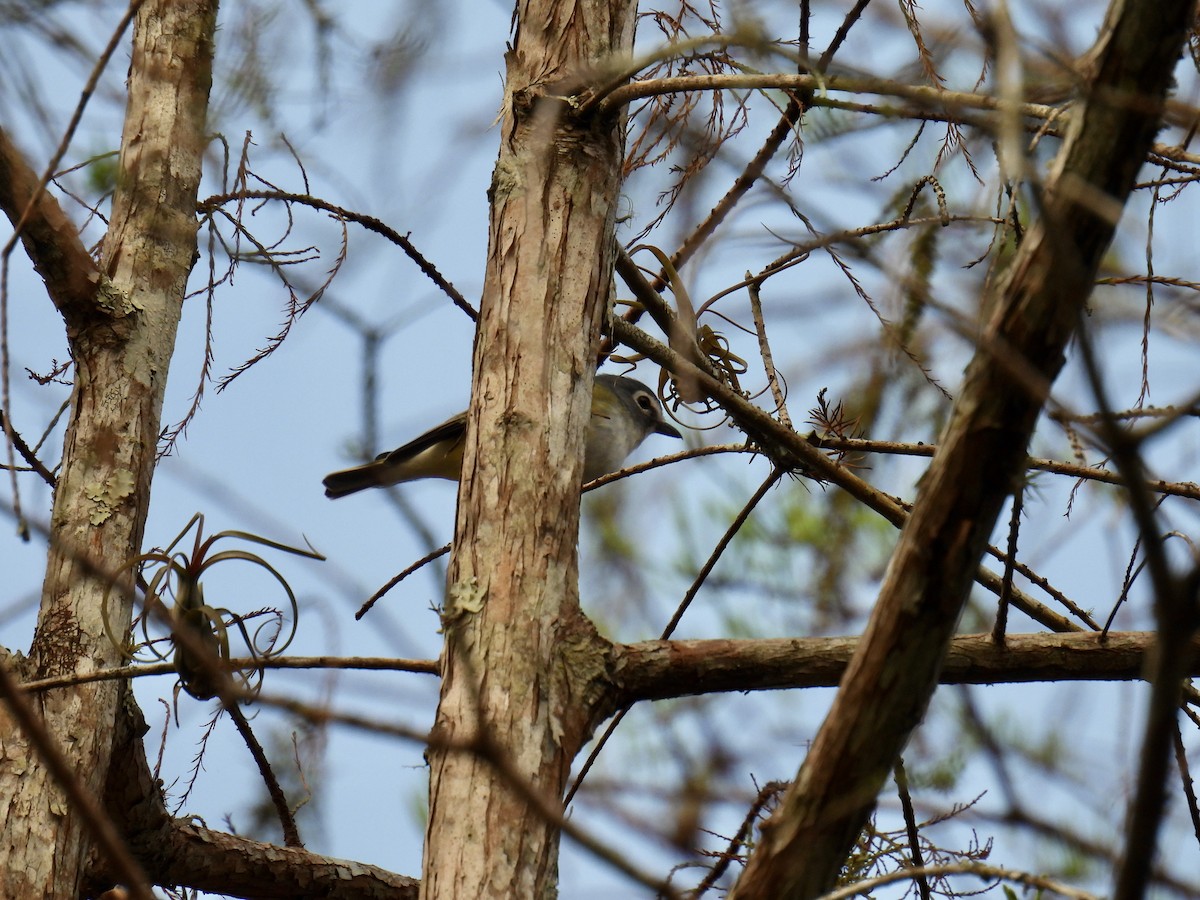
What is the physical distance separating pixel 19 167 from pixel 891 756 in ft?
9.12

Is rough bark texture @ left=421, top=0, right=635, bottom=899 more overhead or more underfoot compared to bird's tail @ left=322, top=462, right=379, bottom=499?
more underfoot

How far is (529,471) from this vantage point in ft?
9.03

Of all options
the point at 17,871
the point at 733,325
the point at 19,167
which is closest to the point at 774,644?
the point at 733,325

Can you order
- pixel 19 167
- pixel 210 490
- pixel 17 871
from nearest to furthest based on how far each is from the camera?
pixel 210 490 < pixel 17 871 < pixel 19 167

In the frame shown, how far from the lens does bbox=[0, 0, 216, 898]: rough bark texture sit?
318 centimetres

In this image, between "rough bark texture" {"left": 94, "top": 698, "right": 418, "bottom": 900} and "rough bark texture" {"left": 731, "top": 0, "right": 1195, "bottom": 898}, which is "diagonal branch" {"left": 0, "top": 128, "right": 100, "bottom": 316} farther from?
"rough bark texture" {"left": 731, "top": 0, "right": 1195, "bottom": 898}

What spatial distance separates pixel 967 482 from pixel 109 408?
2.84m

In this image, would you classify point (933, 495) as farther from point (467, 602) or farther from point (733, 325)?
point (733, 325)

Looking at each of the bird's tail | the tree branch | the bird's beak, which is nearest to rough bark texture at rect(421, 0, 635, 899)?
the tree branch

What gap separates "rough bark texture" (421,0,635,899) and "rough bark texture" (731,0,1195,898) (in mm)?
752

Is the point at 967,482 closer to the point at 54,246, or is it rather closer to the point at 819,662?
the point at 819,662

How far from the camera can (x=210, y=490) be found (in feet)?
5.11

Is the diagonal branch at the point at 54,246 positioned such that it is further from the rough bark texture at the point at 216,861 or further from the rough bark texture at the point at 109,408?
the rough bark texture at the point at 216,861

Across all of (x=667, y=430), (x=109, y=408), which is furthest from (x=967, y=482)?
(x=667, y=430)
